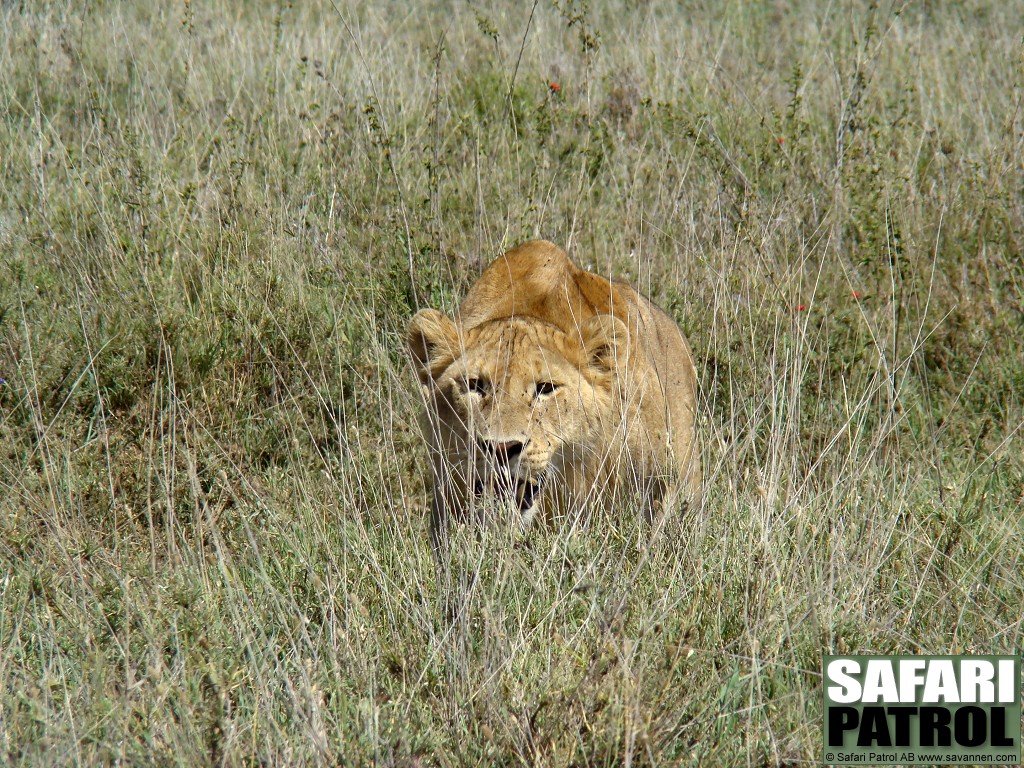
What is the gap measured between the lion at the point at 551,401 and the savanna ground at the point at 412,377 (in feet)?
0.61

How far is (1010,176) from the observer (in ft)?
20.3

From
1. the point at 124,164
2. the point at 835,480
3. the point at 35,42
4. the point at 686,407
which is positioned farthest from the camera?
the point at 35,42

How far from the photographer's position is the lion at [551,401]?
Result: 377 cm

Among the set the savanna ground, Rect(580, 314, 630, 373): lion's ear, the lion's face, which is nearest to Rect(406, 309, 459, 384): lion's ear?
the lion's face

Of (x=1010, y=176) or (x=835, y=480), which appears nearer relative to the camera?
(x=835, y=480)

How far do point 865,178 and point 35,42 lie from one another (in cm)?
519

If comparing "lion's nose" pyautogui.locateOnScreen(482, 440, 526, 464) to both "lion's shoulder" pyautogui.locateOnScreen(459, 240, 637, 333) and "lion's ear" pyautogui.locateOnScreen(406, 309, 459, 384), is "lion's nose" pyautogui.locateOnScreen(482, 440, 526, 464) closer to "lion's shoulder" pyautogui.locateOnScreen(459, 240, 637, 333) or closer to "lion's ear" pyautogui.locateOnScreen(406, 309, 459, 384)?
"lion's ear" pyautogui.locateOnScreen(406, 309, 459, 384)

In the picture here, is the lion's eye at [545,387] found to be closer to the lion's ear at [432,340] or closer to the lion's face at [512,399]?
the lion's face at [512,399]

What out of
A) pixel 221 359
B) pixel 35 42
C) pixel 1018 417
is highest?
pixel 35 42

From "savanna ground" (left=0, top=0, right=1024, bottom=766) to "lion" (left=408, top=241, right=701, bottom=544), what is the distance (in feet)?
0.61

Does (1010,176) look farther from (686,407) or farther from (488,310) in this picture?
(488,310)

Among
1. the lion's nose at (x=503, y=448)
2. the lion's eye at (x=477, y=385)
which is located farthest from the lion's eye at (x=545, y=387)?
the lion's nose at (x=503, y=448)

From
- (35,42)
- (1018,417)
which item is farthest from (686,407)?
(35,42)

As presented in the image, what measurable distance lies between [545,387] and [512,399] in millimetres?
193
